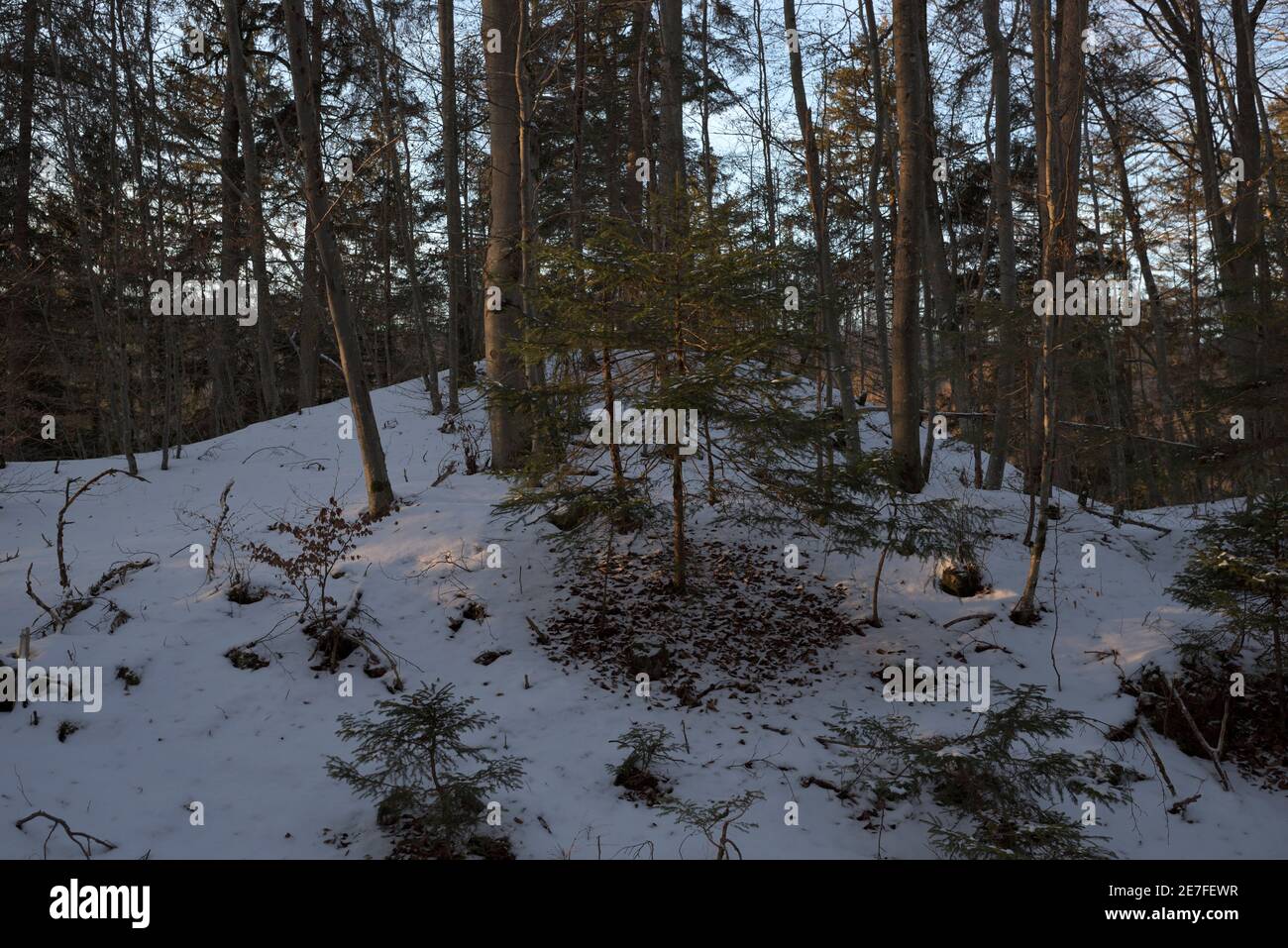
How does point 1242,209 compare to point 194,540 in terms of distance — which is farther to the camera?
point 1242,209

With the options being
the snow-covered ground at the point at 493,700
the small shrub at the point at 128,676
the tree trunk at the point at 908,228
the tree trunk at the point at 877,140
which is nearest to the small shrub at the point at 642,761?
the snow-covered ground at the point at 493,700

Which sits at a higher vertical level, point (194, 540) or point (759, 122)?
point (759, 122)

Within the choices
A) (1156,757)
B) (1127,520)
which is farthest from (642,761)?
(1127,520)

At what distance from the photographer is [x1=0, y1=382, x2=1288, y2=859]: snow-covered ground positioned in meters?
4.34

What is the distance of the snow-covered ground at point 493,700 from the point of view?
14.2 ft

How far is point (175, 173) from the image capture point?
14.0m

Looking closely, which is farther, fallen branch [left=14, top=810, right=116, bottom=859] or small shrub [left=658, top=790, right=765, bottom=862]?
small shrub [left=658, top=790, right=765, bottom=862]

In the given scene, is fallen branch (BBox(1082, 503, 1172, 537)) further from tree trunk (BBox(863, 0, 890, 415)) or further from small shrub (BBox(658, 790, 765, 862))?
small shrub (BBox(658, 790, 765, 862))

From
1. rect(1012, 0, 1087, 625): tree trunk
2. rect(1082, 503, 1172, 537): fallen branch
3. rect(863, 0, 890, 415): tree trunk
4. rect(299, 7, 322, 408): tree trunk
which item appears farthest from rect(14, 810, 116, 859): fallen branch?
rect(299, 7, 322, 408): tree trunk

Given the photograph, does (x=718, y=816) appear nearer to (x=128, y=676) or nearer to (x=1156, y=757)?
(x=1156, y=757)

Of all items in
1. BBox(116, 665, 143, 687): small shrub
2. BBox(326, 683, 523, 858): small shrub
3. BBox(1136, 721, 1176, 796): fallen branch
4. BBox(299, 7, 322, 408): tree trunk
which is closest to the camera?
BBox(326, 683, 523, 858): small shrub

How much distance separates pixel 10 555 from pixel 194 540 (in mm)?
1977
